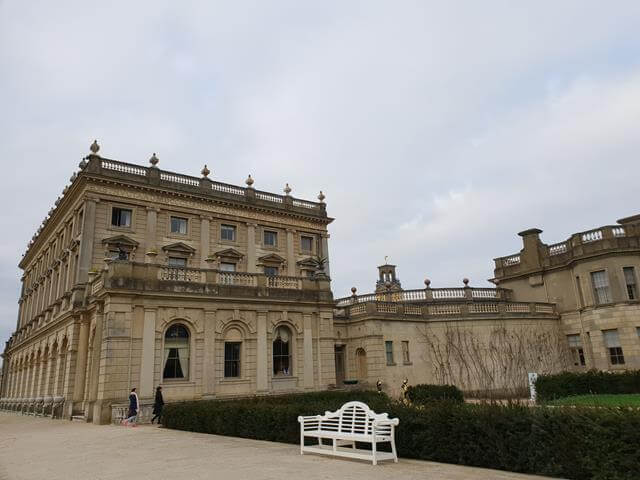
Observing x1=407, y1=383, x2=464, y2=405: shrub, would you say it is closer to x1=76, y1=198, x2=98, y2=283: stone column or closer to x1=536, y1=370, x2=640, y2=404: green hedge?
x1=536, y1=370, x2=640, y2=404: green hedge

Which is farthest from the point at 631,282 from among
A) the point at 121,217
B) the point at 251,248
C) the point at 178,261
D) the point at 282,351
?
the point at 121,217

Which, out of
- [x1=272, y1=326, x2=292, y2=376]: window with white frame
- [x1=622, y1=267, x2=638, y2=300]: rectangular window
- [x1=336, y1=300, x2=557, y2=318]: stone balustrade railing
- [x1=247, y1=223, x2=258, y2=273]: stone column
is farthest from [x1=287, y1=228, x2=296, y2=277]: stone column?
[x1=622, y1=267, x2=638, y2=300]: rectangular window

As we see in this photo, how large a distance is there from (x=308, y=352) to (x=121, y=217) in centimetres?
1544

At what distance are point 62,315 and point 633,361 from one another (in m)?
33.5

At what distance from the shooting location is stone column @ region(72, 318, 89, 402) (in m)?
26.2

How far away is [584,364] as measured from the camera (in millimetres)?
31688

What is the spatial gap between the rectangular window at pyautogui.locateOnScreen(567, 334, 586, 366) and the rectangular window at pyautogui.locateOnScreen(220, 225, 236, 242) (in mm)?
23849

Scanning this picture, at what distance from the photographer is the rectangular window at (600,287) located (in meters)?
30.4

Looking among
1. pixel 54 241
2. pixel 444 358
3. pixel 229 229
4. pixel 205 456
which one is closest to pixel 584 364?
pixel 444 358

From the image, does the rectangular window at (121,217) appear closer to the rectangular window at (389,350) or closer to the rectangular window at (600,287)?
the rectangular window at (389,350)

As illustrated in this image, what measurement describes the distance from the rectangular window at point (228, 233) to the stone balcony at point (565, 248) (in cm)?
1979

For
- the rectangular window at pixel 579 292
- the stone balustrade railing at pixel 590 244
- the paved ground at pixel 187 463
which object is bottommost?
the paved ground at pixel 187 463

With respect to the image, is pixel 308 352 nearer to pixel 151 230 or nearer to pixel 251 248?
pixel 251 248

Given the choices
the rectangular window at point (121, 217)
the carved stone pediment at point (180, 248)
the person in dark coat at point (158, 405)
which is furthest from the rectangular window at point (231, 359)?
the rectangular window at point (121, 217)
